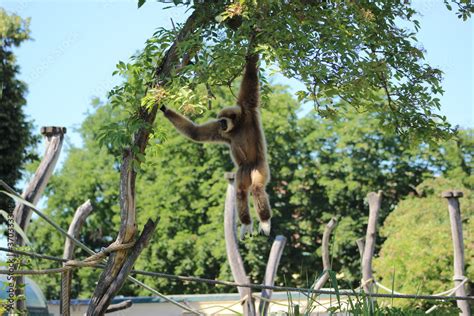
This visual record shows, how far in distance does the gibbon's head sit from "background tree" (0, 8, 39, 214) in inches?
408

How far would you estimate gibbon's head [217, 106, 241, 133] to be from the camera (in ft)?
16.4

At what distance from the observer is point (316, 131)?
723 inches

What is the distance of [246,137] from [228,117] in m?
0.22

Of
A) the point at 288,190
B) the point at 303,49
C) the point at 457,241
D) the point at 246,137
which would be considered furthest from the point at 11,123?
the point at 303,49

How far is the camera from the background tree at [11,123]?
14703 millimetres

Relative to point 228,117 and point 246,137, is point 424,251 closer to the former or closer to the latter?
point 246,137

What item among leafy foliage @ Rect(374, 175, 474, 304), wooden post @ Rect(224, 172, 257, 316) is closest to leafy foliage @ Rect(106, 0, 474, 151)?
wooden post @ Rect(224, 172, 257, 316)

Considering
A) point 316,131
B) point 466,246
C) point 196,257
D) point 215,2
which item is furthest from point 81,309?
point 215,2

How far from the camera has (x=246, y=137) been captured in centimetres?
508

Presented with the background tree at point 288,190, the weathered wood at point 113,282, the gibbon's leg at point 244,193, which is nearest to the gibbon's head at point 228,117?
the gibbon's leg at point 244,193

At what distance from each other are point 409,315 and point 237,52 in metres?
1.82

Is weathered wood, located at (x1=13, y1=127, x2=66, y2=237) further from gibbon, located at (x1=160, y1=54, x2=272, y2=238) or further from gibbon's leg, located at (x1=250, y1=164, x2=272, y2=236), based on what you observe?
gibbon's leg, located at (x1=250, y1=164, x2=272, y2=236)

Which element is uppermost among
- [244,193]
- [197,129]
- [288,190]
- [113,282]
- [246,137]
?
[288,190]

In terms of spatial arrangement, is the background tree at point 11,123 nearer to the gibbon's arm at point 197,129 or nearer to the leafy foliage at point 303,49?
the gibbon's arm at point 197,129
